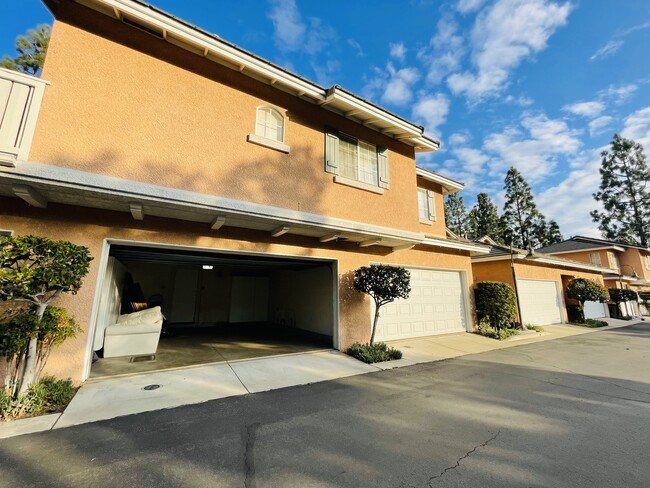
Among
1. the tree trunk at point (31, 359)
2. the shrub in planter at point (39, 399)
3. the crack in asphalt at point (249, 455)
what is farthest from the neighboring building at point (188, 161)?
the crack in asphalt at point (249, 455)

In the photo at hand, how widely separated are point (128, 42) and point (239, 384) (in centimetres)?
650

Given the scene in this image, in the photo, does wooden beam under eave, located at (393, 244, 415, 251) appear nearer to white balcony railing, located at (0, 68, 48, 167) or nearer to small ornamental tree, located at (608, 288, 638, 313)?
white balcony railing, located at (0, 68, 48, 167)

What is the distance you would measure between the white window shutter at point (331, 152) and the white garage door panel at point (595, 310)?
18.2 m

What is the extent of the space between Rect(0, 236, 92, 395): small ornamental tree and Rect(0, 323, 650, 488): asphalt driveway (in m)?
1.27

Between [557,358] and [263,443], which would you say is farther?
[557,358]

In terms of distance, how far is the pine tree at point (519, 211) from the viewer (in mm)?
32250

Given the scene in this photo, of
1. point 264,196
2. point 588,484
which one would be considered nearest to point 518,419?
point 588,484

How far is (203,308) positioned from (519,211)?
35564mm

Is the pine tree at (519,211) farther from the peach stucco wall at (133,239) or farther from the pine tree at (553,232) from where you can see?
the peach stucco wall at (133,239)

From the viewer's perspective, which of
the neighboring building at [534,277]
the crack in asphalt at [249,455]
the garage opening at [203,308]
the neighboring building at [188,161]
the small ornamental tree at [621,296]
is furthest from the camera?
the small ornamental tree at [621,296]

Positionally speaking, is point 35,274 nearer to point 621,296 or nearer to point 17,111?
point 17,111

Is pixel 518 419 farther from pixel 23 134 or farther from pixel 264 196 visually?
pixel 23 134

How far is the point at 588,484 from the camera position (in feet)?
7.80

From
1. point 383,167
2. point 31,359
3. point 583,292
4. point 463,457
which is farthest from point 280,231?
point 583,292
